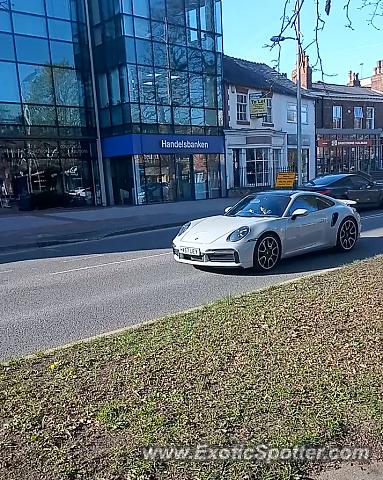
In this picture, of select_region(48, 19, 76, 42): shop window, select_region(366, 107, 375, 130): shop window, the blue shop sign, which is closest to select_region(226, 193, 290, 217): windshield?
the blue shop sign

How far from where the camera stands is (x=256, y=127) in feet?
99.2

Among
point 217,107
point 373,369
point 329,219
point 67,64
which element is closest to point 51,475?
point 373,369

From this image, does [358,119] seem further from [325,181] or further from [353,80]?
[325,181]

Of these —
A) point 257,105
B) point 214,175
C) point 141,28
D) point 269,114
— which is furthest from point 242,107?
point 141,28

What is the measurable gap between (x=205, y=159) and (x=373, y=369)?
24.2 meters

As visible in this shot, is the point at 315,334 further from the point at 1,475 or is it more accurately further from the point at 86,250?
the point at 86,250

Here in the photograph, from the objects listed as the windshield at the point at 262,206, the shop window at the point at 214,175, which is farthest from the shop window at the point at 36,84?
the windshield at the point at 262,206

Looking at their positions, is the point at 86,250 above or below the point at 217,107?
below

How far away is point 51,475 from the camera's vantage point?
2.41 m

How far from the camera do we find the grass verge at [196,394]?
101 inches

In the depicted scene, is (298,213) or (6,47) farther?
(6,47)

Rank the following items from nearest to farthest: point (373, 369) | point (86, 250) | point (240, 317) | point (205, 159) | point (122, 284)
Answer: point (373, 369) → point (240, 317) → point (122, 284) → point (86, 250) → point (205, 159)

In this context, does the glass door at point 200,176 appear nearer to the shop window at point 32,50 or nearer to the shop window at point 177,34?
the shop window at point 177,34

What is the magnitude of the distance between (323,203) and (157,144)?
Result: 1638 centimetres
